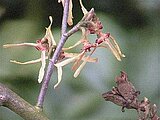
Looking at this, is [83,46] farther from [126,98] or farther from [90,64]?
[90,64]

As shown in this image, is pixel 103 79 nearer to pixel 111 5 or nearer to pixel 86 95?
pixel 86 95

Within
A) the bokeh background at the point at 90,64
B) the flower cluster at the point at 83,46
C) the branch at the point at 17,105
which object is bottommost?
the bokeh background at the point at 90,64

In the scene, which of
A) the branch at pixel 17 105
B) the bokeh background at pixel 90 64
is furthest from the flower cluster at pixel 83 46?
the bokeh background at pixel 90 64

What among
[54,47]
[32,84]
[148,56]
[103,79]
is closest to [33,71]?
[32,84]

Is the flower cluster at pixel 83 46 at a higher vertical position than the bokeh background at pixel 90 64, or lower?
higher

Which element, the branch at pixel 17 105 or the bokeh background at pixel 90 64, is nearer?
the branch at pixel 17 105

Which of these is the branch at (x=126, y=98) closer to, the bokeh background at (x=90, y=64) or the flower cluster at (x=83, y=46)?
the flower cluster at (x=83, y=46)

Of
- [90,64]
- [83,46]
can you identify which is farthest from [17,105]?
[90,64]
